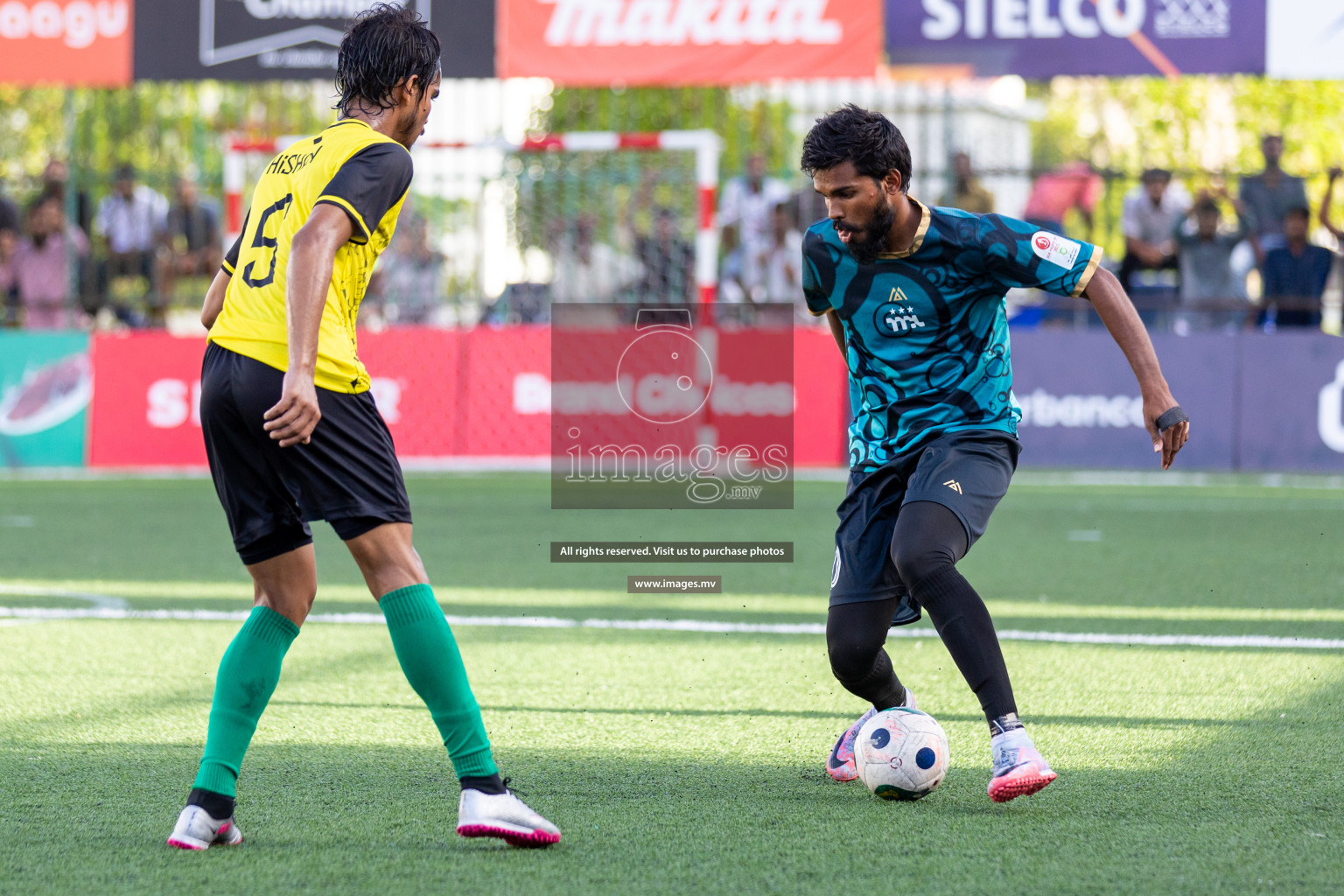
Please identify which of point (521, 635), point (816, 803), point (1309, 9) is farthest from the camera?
point (1309, 9)

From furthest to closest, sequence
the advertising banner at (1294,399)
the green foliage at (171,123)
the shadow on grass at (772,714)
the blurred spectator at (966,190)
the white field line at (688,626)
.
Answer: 1. the green foliage at (171,123)
2. the blurred spectator at (966,190)
3. the advertising banner at (1294,399)
4. the white field line at (688,626)
5. the shadow on grass at (772,714)

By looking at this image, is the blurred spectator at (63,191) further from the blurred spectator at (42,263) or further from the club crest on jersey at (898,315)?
the club crest on jersey at (898,315)

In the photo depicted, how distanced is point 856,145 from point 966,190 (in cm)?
1060

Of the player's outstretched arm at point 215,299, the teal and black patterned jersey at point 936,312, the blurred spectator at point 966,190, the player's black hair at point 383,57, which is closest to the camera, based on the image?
the player's black hair at point 383,57

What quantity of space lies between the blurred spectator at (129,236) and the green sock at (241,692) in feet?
40.6

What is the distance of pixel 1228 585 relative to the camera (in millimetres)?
7902

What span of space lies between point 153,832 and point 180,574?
4.83 m

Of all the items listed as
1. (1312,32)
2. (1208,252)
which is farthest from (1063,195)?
(1312,32)

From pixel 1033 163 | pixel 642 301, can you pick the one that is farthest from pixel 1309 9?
pixel 642 301

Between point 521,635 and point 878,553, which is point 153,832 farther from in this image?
point 521,635

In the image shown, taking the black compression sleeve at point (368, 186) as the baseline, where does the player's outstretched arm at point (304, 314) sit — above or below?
below

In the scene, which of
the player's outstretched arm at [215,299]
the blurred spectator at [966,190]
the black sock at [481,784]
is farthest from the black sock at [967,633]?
the blurred spectator at [966,190]

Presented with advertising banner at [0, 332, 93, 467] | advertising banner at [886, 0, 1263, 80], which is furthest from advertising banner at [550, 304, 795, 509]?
advertising banner at [0, 332, 93, 467]

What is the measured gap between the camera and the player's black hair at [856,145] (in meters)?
4.08
